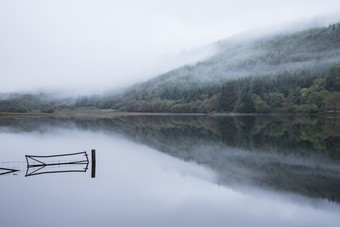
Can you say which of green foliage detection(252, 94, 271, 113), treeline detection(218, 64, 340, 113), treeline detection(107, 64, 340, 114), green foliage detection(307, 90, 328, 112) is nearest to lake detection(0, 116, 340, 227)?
green foliage detection(307, 90, 328, 112)

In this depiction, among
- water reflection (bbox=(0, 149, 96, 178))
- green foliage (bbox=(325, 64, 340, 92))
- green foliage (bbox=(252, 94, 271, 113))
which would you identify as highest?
green foliage (bbox=(325, 64, 340, 92))

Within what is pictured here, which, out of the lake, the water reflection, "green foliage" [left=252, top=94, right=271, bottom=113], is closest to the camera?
the lake

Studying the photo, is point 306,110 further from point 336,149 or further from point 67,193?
point 67,193

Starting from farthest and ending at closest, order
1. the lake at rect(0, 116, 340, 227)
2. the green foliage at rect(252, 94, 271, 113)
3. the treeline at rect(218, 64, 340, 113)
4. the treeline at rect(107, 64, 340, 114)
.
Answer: the green foliage at rect(252, 94, 271, 113) < the treeline at rect(107, 64, 340, 114) < the treeline at rect(218, 64, 340, 113) < the lake at rect(0, 116, 340, 227)

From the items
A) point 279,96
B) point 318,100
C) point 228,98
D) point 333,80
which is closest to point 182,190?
point 318,100

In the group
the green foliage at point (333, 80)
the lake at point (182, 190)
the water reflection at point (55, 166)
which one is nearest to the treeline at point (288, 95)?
the green foliage at point (333, 80)

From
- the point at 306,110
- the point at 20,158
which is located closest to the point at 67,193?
the point at 20,158

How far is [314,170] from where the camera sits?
71.7ft

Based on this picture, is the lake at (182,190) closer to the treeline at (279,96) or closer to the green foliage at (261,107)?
the treeline at (279,96)

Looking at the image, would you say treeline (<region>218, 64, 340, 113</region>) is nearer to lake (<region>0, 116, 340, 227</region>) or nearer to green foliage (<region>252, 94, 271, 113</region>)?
green foliage (<region>252, 94, 271, 113</region>)

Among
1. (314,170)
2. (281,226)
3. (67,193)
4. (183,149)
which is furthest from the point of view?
(183,149)

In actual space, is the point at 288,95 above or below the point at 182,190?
above

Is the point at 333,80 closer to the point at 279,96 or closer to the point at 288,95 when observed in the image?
the point at 288,95

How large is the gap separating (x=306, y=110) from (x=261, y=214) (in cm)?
10362
